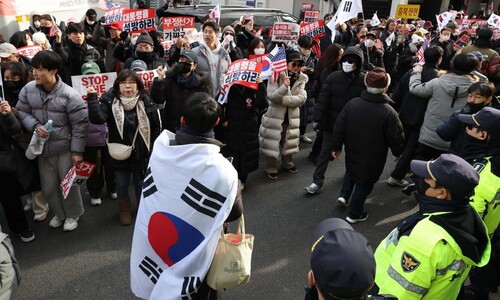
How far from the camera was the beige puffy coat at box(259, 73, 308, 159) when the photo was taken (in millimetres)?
5270

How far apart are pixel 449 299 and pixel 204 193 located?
1.45 metres

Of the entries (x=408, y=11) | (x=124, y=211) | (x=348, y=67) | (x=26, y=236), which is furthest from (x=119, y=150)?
(x=408, y=11)

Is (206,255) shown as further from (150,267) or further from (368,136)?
(368,136)

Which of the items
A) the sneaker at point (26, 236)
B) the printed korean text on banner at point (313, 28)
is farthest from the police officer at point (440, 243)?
the printed korean text on banner at point (313, 28)

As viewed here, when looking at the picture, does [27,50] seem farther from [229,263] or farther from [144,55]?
[229,263]

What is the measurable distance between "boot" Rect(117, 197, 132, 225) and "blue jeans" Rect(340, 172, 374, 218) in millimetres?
2551

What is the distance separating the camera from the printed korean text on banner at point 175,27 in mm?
7230

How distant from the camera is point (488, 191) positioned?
2783mm

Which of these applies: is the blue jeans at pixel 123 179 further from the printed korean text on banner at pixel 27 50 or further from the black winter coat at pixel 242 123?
the printed korean text on banner at pixel 27 50

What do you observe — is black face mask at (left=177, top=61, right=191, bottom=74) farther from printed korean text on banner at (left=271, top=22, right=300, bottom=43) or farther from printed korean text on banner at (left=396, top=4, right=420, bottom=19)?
printed korean text on banner at (left=396, top=4, right=420, bottom=19)

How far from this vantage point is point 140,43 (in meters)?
5.40

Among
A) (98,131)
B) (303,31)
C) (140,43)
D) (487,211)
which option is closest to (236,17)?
(303,31)

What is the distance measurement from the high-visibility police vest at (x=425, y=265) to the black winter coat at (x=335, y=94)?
319 centimetres

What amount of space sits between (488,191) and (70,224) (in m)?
3.94
